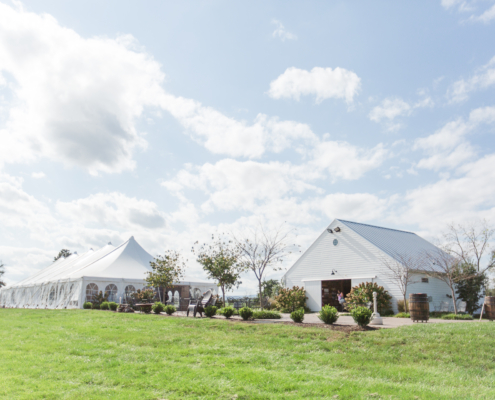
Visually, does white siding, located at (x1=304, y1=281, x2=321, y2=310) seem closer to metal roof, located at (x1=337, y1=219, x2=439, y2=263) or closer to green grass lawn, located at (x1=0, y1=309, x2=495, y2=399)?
metal roof, located at (x1=337, y1=219, x2=439, y2=263)

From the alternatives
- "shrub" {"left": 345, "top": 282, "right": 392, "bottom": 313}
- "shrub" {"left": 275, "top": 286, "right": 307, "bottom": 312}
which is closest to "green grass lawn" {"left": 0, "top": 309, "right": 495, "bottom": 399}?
"shrub" {"left": 345, "top": 282, "right": 392, "bottom": 313}

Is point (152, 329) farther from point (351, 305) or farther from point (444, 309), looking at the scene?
point (444, 309)

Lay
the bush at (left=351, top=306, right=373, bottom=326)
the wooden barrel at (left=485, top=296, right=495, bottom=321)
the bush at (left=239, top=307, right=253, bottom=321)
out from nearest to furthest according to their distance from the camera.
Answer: the bush at (left=351, top=306, right=373, bottom=326) → the wooden barrel at (left=485, top=296, right=495, bottom=321) → the bush at (left=239, top=307, right=253, bottom=321)

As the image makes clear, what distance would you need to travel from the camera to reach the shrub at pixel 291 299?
2312 centimetres

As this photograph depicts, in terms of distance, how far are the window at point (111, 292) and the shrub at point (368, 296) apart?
50.6 feet

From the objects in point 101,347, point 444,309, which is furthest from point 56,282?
point 444,309

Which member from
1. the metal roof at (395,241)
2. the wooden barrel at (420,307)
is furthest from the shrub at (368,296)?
the wooden barrel at (420,307)

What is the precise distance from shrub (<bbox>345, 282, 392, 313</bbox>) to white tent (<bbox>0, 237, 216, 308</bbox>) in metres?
11.3

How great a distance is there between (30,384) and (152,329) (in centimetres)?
575

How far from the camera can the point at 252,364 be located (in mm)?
6898

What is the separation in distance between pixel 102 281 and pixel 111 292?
1.05 meters

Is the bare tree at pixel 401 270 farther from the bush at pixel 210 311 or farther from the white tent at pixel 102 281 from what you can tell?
the white tent at pixel 102 281

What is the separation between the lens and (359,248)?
882 inches

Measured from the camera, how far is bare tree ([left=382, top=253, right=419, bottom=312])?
19.6 m
